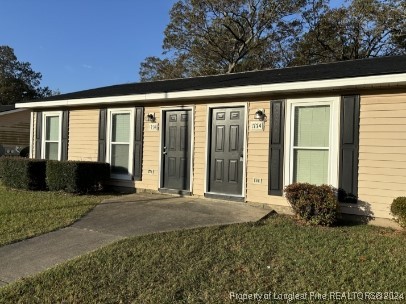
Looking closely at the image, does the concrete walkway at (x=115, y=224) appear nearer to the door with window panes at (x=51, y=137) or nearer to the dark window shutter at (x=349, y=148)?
the dark window shutter at (x=349, y=148)

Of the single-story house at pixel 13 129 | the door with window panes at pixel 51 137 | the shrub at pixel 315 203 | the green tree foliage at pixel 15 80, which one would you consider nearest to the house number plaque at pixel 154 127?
the door with window panes at pixel 51 137

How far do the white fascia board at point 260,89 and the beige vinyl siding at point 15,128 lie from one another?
11770 mm

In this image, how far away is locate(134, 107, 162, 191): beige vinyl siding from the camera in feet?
30.9

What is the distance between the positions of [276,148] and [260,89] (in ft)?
3.97

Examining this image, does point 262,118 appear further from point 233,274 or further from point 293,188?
point 233,274

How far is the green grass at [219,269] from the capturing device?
3840 millimetres

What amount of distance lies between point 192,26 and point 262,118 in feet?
68.9

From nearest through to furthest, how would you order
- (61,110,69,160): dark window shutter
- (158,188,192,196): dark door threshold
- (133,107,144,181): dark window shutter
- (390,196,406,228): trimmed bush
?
(390,196,406,228): trimmed bush
(158,188,192,196): dark door threshold
(133,107,144,181): dark window shutter
(61,110,69,160): dark window shutter

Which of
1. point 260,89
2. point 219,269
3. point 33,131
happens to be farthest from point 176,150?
point 33,131

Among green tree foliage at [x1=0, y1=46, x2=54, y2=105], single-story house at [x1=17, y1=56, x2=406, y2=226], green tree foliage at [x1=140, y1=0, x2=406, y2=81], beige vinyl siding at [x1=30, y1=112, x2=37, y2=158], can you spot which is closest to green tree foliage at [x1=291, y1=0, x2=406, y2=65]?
green tree foliage at [x1=140, y1=0, x2=406, y2=81]

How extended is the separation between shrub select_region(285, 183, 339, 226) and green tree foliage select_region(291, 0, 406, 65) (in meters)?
16.6

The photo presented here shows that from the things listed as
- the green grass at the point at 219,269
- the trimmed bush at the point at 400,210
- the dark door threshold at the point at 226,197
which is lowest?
the green grass at the point at 219,269

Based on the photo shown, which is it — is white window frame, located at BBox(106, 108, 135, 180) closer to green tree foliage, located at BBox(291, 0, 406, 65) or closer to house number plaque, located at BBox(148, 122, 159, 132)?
house number plaque, located at BBox(148, 122, 159, 132)

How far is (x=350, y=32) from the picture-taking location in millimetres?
21938
